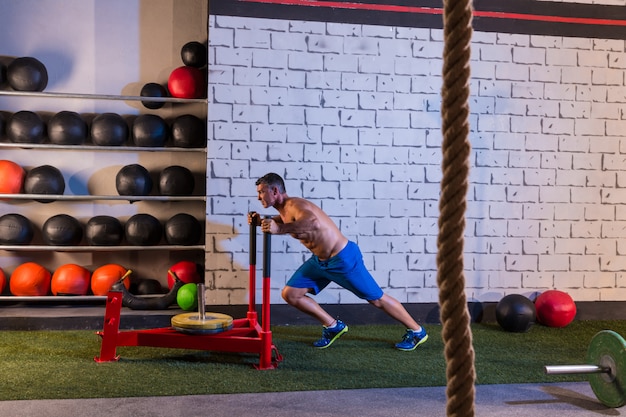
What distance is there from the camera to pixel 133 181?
5.62m

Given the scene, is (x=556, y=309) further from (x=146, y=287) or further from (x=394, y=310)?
→ (x=146, y=287)

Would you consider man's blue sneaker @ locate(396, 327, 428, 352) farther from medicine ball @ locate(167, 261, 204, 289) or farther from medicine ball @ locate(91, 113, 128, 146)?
medicine ball @ locate(91, 113, 128, 146)

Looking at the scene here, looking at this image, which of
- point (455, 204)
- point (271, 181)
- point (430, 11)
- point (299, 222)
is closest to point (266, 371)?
point (299, 222)

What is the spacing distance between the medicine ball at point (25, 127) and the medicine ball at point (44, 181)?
0.89 ft

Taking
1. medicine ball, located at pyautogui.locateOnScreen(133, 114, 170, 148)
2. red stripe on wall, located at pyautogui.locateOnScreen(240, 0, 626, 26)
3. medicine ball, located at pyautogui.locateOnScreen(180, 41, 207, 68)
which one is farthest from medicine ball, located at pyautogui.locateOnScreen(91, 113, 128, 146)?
red stripe on wall, located at pyautogui.locateOnScreen(240, 0, 626, 26)

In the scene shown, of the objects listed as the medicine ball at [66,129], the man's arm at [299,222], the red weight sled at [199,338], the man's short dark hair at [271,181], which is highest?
the medicine ball at [66,129]

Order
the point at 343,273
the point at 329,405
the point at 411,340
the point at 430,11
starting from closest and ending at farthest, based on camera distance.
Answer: the point at 329,405 → the point at 343,273 → the point at 411,340 → the point at 430,11

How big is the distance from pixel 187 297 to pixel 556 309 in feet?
10.6

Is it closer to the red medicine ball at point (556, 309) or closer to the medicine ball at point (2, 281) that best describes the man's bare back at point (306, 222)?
the red medicine ball at point (556, 309)

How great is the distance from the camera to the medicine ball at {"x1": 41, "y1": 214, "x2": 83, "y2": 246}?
5566 millimetres

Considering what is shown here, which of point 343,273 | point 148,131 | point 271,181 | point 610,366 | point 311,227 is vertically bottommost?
point 610,366

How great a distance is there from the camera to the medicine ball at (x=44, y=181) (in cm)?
555

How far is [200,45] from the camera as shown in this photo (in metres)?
5.87

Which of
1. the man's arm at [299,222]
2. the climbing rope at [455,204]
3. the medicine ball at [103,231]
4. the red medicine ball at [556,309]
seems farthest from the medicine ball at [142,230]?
the climbing rope at [455,204]
